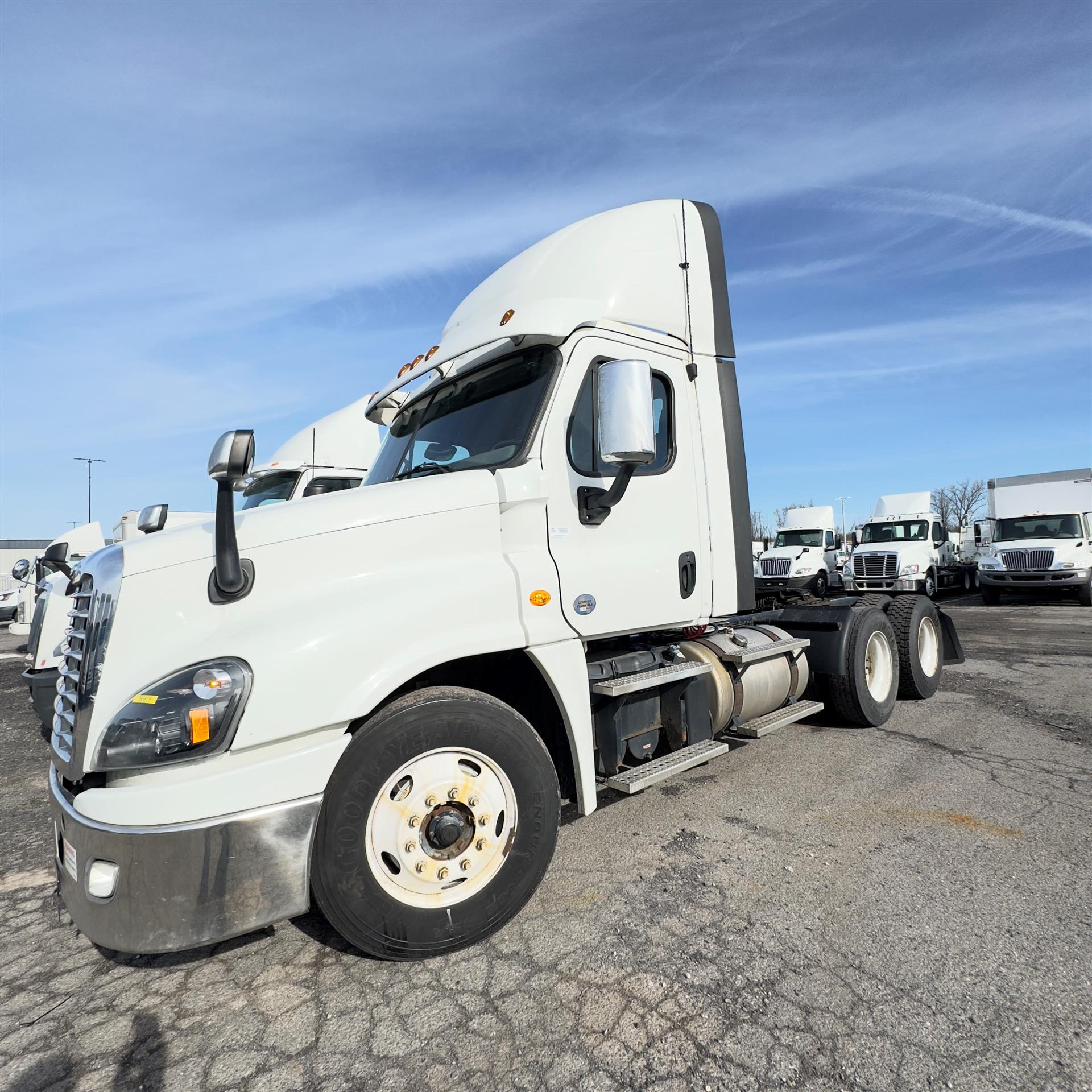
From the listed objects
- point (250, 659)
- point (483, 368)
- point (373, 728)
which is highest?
point (483, 368)

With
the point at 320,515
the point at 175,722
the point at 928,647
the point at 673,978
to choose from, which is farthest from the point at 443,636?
the point at 928,647

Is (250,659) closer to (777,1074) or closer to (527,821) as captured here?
(527,821)

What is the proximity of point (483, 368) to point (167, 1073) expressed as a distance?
327 centimetres

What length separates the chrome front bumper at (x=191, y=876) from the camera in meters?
2.39

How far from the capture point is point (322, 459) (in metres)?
9.71

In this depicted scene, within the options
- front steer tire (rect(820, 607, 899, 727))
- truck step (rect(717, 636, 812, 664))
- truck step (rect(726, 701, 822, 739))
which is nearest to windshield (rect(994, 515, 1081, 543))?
front steer tire (rect(820, 607, 899, 727))

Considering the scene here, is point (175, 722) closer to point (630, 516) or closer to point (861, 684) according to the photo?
point (630, 516)

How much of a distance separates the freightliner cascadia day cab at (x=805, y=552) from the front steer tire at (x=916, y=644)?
14.8 meters

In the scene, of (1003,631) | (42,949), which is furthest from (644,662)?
(1003,631)

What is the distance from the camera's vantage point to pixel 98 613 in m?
2.69

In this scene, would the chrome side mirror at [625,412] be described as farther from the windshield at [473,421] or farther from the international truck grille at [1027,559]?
the international truck grille at [1027,559]

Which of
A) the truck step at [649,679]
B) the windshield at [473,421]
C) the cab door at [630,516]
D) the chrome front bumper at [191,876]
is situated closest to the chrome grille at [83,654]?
the chrome front bumper at [191,876]

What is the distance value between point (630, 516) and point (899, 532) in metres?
21.4

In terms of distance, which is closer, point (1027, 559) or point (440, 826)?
point (440, 826)
